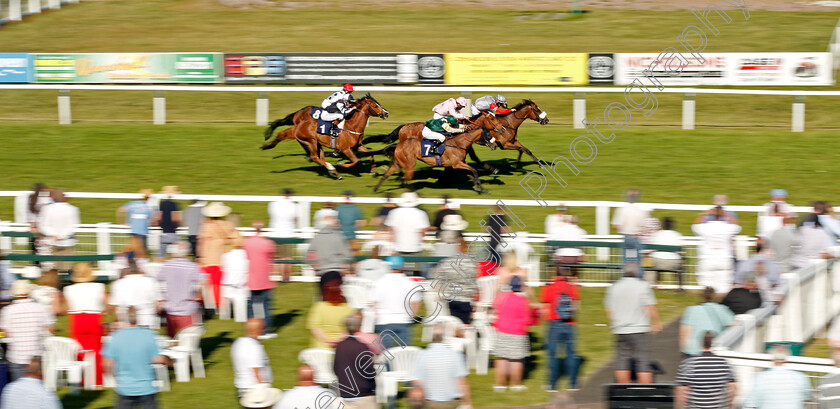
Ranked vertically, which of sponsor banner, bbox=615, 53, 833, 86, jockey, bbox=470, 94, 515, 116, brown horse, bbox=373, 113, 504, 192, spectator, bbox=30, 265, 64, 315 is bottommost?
spectator, bbox=30, 265, 64, 315

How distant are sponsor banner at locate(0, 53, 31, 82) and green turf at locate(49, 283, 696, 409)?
53.2 feet

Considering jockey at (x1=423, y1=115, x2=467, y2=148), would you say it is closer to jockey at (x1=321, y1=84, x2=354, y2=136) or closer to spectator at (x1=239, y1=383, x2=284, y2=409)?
jockey at (x1=321, y1=84, x2=354, y2=136)

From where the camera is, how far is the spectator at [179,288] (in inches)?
407

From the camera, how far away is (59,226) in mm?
13594

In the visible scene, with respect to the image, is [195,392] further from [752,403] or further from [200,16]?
[200,16]

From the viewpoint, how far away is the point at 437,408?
8.48 meters

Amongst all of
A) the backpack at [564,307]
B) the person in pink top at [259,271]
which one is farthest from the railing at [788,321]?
the person in pink top at [259,271]

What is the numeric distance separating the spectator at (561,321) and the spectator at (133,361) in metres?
3.72

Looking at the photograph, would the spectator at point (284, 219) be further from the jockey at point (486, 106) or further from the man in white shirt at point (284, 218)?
the jockey at point (486, 106)

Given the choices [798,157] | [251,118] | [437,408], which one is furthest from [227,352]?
[251,118]

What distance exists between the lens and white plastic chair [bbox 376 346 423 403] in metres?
9.66

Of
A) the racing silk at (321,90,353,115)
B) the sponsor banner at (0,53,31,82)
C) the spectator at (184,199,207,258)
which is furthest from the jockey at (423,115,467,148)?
the sponsor banner at (0,53,31,82)

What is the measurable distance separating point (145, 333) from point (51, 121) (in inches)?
682

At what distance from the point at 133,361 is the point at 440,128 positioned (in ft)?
32.5
